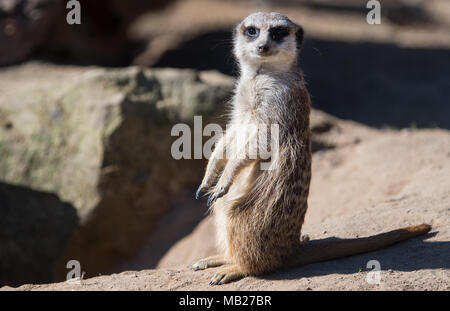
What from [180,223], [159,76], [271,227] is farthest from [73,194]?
[271,227]

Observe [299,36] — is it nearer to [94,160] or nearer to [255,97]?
[255,97]

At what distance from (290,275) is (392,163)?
2.18m

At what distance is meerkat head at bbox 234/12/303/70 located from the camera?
3.26 m

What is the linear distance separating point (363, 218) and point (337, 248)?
2.29ft

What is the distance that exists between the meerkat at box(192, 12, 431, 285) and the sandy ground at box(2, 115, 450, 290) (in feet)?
0.26

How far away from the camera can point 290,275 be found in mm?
3039

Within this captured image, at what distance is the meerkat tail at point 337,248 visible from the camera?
3.15m

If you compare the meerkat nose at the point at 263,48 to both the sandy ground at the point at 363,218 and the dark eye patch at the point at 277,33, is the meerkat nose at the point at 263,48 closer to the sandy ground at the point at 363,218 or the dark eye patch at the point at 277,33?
the dark eye patch at the point at 277,33

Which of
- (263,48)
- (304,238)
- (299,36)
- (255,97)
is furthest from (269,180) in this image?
(299,36)

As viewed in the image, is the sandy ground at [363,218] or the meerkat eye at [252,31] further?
the meerkat eye at [252,31]

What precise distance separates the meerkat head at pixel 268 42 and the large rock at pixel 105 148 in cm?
194

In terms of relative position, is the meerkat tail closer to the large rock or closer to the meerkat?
the meerkat

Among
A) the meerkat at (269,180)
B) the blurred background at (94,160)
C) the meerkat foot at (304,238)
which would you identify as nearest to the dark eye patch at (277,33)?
the meerkat at (269,180)

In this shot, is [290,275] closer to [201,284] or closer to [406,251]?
[201,284]
